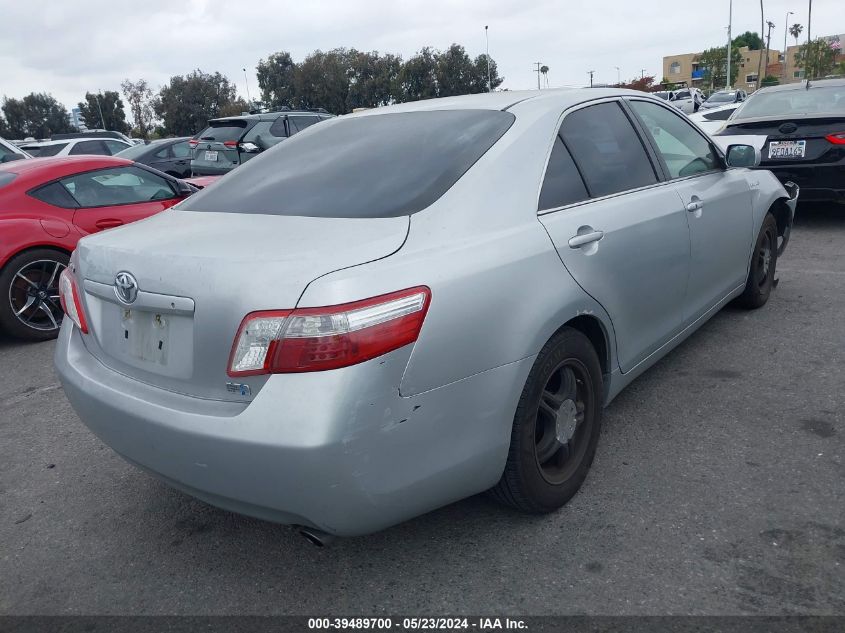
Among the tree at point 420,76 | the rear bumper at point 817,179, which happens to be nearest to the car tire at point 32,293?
the rear bumper at point 817,179

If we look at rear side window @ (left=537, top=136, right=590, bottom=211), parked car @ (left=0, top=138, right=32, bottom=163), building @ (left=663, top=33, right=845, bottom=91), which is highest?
parked car @ (left=0, top=138, right=32, bottom=163)

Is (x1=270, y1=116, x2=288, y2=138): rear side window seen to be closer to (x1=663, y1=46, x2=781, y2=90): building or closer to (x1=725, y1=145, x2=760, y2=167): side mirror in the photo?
(x1=725, y1=145, x2=760, y2=167): side mirror

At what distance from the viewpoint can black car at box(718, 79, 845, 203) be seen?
22.9 ft

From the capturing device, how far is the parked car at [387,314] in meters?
2.03

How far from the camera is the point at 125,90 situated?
62.1 meters

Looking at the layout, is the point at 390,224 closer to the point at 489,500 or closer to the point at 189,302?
the point at 189,302

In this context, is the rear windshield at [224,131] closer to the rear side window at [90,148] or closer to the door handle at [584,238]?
the rear side window at [90,148]

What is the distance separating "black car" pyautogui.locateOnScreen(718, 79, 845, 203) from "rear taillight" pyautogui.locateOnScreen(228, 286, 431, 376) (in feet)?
20.9

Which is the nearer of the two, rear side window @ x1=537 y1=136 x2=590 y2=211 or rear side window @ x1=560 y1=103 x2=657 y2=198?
rear side window @ x1=537 y1=136 x2=590 y2=211

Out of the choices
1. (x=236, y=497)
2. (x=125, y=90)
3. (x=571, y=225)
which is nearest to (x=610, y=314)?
(x=571, y=225)

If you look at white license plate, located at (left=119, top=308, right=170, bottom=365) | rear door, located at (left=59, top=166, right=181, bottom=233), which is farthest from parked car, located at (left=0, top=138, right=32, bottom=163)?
white license plate, located at (left=119, top=308, right=170, bottom=365)

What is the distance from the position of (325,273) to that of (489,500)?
126 cm

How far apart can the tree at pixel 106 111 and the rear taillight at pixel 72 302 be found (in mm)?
73647

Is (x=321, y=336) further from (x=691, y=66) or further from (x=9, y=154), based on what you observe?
(x=691, y=66)
